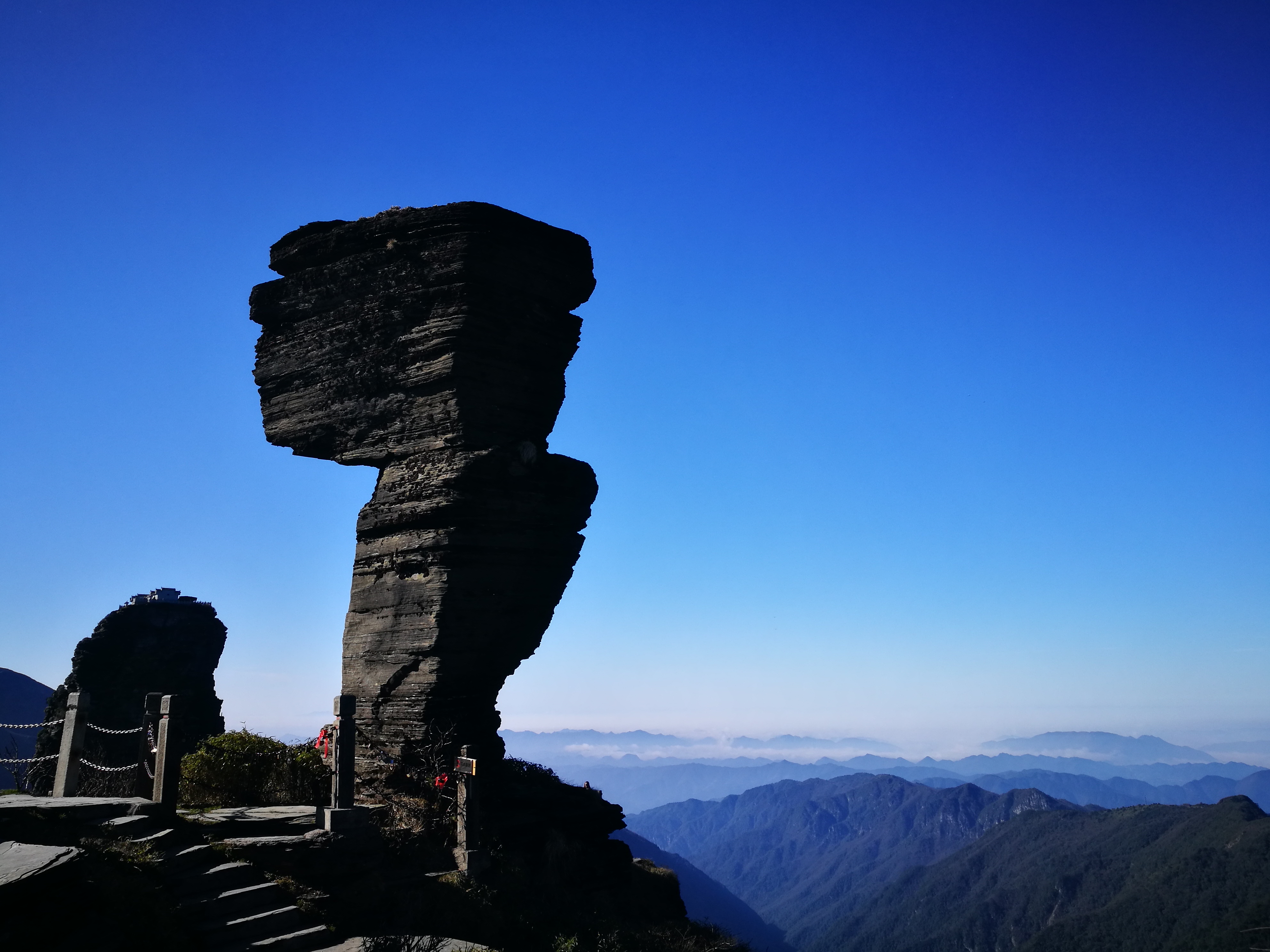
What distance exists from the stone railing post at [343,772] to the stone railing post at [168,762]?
2.98m

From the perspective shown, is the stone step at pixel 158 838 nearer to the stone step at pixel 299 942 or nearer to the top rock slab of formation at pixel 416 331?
the stone step at pixel 299 942

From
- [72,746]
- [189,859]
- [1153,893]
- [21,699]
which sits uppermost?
[72,746]

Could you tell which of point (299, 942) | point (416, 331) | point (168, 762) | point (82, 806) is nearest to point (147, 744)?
point (168, 762)

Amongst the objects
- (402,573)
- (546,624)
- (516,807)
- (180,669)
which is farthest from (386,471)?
(180,669)

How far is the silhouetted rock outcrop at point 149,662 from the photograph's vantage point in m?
42.6

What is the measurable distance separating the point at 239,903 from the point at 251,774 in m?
7.23

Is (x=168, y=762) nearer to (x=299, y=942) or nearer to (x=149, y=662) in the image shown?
(x=299, y=942)

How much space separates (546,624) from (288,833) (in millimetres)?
9850

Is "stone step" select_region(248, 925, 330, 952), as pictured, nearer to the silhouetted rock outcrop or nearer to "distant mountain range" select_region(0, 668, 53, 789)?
the silhouetted rock outcrop

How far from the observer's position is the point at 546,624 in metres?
25.3

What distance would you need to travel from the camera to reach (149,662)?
43625 mm

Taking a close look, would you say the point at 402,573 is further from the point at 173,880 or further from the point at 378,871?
the point at 173,880

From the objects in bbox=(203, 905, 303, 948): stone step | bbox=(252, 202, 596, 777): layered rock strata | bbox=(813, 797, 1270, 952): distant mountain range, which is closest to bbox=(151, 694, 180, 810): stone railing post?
bbox=(203, 905, 303, 948): stone step

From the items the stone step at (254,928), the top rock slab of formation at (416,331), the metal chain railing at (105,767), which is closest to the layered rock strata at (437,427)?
the top rock slab of formation at (416,331)
